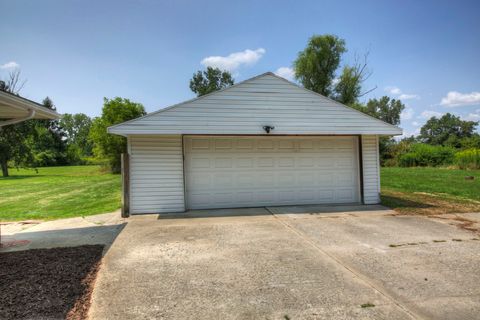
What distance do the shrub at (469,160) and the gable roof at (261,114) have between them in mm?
18285

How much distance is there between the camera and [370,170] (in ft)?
28.1

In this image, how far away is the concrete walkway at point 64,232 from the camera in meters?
5.05

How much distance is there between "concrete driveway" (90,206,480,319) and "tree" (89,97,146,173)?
20434 mm

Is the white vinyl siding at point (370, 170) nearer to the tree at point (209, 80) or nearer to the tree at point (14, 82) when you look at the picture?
the tree at point (14, 82)

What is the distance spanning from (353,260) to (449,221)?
3879 millimetres

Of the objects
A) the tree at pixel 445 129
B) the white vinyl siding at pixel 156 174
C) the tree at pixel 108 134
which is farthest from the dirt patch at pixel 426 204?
the tree at pixel 445 129

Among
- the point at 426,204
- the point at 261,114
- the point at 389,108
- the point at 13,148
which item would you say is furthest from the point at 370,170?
the point at 389,108

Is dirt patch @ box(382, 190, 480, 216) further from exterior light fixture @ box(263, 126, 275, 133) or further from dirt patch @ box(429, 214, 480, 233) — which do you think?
exterior light fixture @ box(263, 126, 275, 133)

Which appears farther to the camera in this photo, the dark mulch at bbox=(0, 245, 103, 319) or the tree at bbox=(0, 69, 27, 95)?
the tree at bbox=(0, 69, 27, 95)

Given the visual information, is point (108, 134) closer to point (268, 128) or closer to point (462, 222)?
point (268, 128)

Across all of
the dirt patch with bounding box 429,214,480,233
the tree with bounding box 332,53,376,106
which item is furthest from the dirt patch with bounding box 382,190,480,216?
the tree with bounding box 332,53,376,106

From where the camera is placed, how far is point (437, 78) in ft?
49.7

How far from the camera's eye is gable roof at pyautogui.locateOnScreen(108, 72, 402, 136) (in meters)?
7.19

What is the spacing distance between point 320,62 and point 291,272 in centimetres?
2809
